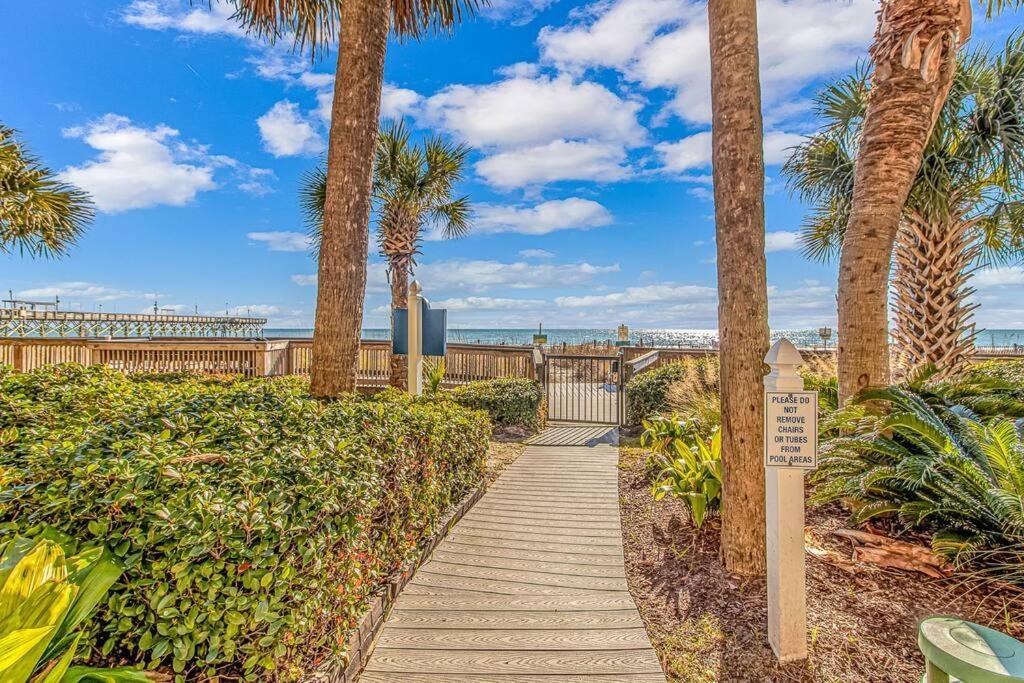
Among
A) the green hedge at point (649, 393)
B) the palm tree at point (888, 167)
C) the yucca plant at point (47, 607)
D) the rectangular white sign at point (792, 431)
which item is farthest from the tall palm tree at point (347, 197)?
the green hedge at point (649, 393)

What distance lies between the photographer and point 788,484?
2.31m

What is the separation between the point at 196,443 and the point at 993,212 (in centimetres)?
949

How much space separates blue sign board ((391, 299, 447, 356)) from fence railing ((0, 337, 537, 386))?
14.4 feet

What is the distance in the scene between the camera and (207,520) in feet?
5.48

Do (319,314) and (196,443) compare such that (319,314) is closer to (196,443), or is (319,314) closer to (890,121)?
(196,443)

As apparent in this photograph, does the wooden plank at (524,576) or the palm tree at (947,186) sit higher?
the palm tree at (947,186)

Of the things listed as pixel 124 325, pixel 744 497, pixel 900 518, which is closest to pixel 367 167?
pixel 744 497

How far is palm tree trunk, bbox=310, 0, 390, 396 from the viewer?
474cm

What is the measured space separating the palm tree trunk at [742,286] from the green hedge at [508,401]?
4964 mm

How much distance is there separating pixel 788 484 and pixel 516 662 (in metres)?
1.65

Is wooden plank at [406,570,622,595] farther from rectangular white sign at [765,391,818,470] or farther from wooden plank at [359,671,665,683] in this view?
rectangular white sign at [765,391,818,470]

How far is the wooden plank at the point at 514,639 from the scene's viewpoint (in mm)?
2461

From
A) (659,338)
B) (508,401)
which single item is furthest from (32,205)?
(659,338)

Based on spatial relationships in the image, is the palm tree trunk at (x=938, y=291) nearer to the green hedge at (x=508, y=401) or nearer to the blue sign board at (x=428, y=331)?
the green hedge at (x=508, y=401)
